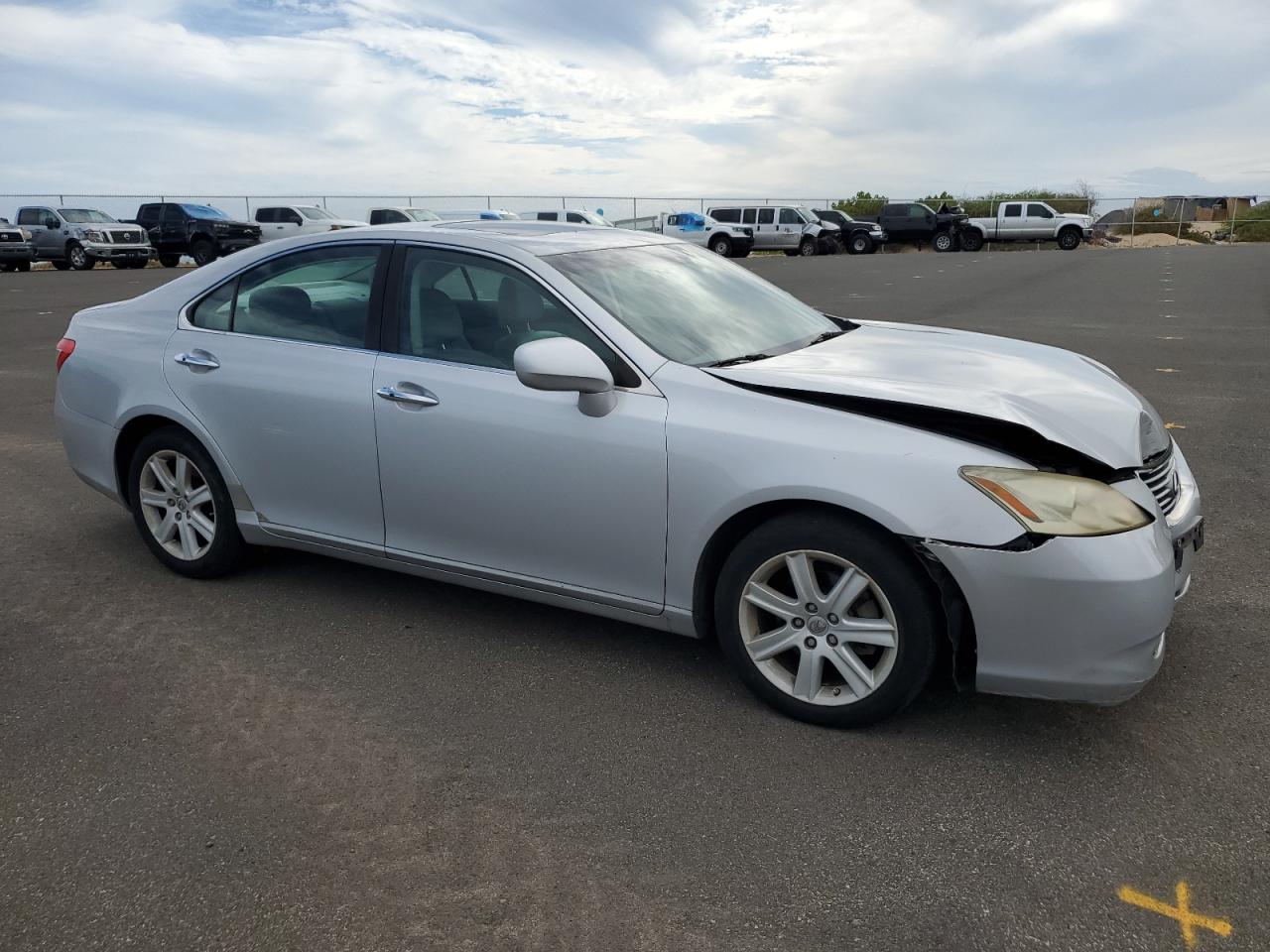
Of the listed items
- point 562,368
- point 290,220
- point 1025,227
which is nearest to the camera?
point 562,368

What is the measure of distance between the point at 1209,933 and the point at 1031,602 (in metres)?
0.91

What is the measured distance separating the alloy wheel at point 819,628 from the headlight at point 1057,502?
0.44 meters

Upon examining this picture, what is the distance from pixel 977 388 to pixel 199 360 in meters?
3.12

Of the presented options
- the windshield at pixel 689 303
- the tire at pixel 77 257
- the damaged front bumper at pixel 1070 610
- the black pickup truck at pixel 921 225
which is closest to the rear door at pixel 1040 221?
the black pickup truck at pixel 921 225

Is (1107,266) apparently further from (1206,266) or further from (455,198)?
(455,198)

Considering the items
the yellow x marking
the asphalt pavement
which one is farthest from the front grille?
the yellow x marking

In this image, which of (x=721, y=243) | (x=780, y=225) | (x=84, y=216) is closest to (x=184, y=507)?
(x=84, y=216)

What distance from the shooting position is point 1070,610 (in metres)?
3.04

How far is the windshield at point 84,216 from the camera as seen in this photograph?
3281 centimetres

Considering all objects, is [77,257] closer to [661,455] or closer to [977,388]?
[661,455]

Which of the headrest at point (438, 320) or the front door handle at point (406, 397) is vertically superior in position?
the headrest at point (438, 320)

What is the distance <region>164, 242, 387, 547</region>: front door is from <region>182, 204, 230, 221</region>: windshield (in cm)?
3218

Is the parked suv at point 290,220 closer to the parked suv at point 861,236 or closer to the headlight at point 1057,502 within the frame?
the parked suv at point 861,236

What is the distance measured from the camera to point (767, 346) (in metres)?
4.12
